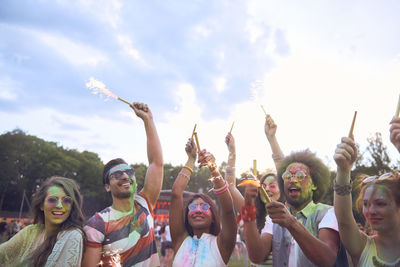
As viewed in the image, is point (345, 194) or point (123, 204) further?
point (123, 204)

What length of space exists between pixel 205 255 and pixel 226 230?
1.23 feet

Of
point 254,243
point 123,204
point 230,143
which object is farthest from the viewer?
point 230,143

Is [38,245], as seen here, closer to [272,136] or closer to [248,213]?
[248,213]

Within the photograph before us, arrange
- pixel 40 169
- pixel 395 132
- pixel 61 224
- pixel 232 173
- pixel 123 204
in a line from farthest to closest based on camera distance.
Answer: pixel 40 169 → pixel 232 173 → pixel 123 204 → pixel 61 224 → pixel 395 132

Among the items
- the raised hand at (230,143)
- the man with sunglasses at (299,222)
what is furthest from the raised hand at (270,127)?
the man with sunglasses at (299,222)

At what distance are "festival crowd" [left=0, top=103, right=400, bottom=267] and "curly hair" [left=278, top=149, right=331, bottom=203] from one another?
11 millimetres

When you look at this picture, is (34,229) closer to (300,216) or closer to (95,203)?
(300,216)

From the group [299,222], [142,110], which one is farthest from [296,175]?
[142,110]

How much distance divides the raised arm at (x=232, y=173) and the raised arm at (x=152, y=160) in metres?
1.01

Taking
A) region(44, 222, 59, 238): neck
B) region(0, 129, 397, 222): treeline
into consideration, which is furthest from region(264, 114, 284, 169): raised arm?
region(0, 129, 397, 222): treeline

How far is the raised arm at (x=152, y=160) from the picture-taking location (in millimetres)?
4242

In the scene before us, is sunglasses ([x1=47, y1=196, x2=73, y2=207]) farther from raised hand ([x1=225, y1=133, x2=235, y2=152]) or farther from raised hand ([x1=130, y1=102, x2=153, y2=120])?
raised hand ([x1=225, y1=133, x2=235, y2=152])

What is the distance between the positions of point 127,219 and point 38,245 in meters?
1.00

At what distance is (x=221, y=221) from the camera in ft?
12.4
